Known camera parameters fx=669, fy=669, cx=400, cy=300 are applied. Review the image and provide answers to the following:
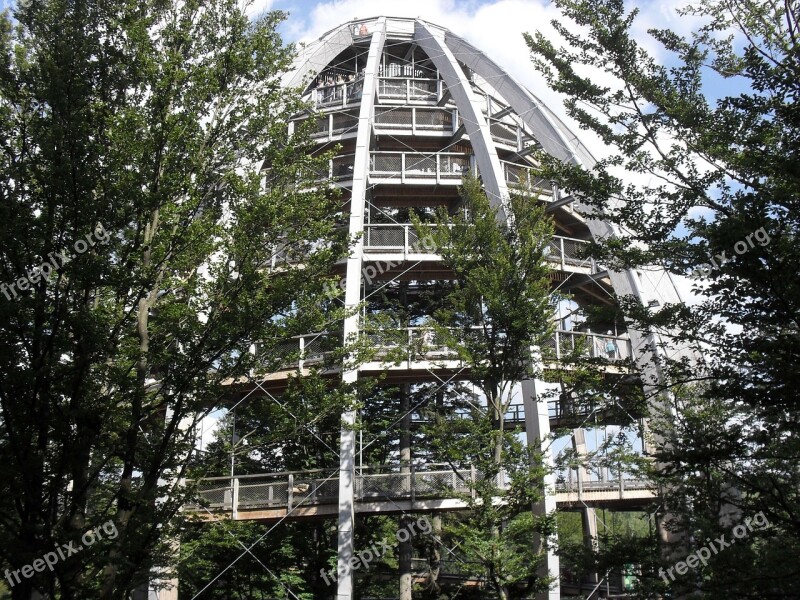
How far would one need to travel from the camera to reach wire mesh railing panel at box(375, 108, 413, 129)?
1977 centimetres

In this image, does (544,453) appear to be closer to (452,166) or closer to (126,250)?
(126,250)

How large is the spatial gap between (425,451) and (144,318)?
46.2 ft

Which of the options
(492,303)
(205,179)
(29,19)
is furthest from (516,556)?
(29,19)

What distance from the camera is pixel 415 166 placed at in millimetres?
18688

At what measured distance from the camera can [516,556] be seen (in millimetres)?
11039

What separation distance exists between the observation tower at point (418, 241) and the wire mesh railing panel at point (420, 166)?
0.04 m

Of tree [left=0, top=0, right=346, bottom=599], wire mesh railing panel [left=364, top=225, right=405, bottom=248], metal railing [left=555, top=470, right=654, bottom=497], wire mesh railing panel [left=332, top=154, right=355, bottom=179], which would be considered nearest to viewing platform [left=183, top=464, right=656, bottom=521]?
metal railing [left=555, top=470, right=654, bottom=497]

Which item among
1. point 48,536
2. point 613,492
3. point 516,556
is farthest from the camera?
point 613,492

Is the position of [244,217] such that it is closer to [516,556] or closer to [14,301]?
[14,301]

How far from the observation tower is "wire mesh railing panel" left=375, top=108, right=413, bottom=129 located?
0.06 m

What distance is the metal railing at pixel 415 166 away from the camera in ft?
59.9

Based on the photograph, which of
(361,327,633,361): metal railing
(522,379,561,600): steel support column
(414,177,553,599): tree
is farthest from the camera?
(361,327,633,361): metal railing

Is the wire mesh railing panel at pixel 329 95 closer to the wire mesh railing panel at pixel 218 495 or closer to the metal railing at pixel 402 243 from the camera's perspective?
the metal railing at pixel 402 243

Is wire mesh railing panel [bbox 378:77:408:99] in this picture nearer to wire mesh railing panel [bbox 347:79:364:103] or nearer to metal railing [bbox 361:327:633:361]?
wire mesh railing panel [bbox 347:79:364:103]
